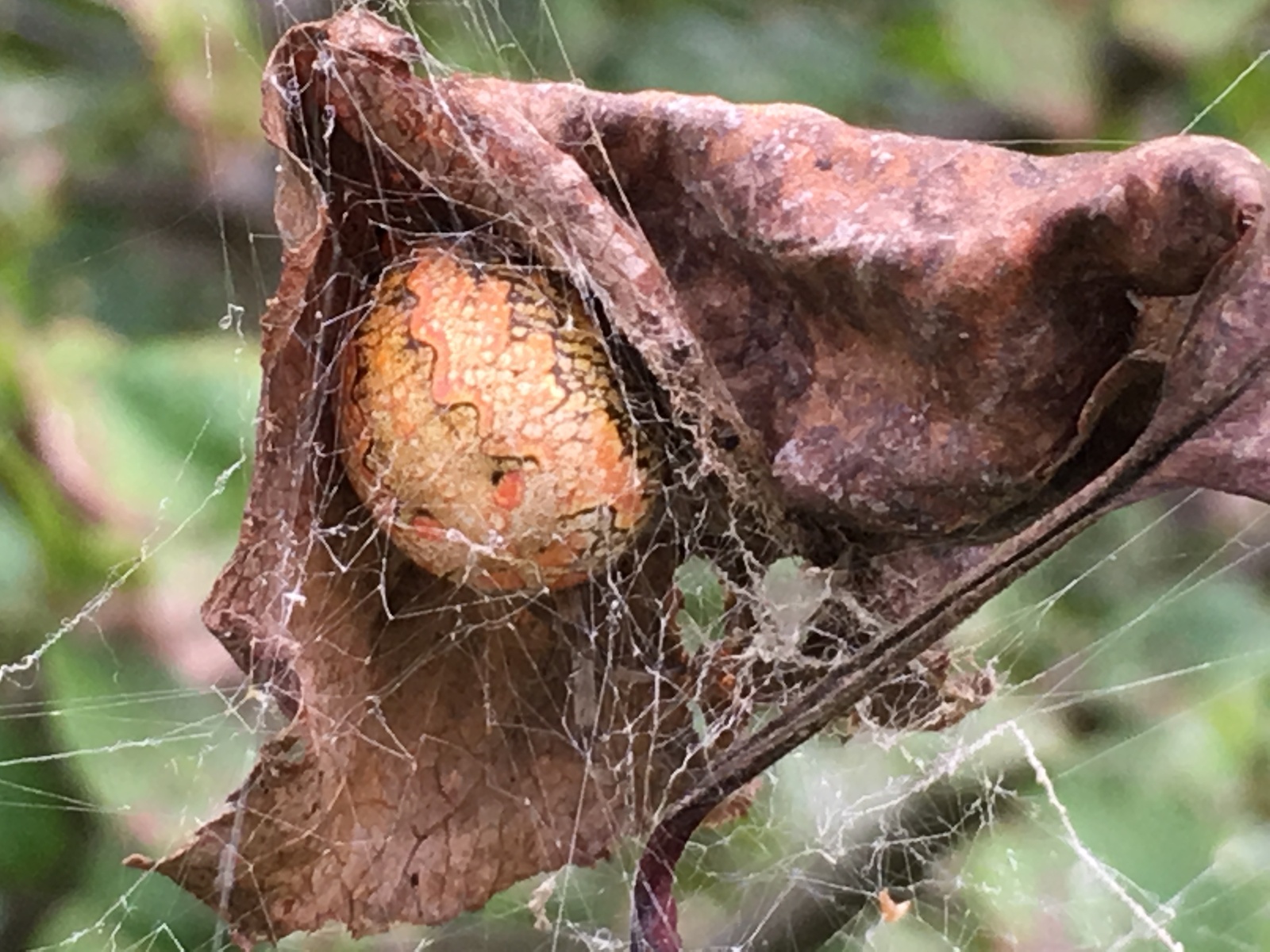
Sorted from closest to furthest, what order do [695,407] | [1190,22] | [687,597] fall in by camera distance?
[695,407] → [687,597] → [1190,22]

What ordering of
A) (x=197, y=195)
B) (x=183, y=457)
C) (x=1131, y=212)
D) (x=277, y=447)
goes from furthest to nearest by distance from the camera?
(x=197, y=195) → (x=183, y=457) → (x=277, y=447) → (x=1131, y=212)

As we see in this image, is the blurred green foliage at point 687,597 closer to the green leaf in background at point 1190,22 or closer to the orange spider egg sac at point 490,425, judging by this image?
the green leaf in background at point 1190,22

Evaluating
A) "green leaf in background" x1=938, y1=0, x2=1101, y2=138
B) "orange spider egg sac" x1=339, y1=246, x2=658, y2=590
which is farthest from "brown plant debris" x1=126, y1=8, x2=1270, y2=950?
"green leaf in background" x1=938, y1=0, x2=1101, y2=138

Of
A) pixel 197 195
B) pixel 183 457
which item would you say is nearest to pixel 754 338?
pixel 183 457

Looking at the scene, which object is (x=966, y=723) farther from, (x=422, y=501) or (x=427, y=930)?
(x=422, y=501)

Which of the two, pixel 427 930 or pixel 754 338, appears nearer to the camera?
pixel 754 338

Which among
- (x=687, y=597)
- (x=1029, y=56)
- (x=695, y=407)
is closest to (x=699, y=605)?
(x=687, y=597)

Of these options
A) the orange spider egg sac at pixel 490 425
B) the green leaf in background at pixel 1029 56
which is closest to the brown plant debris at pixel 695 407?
the orange spider egg sac at pixel 490 425

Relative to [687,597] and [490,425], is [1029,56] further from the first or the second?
[490,425]
